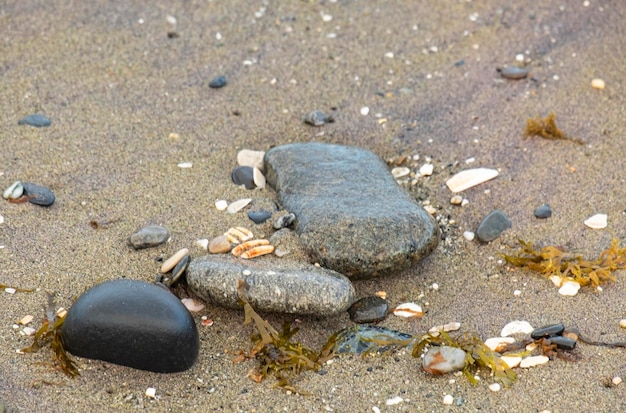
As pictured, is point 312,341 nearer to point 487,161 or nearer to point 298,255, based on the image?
point 298,255

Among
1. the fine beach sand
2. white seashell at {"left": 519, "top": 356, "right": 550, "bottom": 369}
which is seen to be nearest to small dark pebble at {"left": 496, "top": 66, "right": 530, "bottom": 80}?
the fine beach sand

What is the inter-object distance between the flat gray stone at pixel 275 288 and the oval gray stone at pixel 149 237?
1.22ft

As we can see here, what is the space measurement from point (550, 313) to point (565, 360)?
33 cm

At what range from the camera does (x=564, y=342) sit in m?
3.37

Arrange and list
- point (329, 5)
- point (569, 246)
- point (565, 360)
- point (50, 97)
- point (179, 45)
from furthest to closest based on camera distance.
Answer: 1. point (329, 5)
2. point (179, 45)
3. point (50, 97)
4. point (569, 246)
5. point (565, 360)

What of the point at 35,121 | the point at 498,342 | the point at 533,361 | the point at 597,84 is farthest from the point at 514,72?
the point at 35,121

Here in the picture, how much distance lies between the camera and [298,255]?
→ 3742 millimetres

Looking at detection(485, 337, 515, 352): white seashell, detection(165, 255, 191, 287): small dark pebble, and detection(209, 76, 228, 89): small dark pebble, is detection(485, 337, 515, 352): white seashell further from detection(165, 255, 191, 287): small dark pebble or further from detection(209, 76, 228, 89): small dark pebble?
detection(209, 76, 228, 89): small dark pebble

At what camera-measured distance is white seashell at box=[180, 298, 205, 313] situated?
11.7ft

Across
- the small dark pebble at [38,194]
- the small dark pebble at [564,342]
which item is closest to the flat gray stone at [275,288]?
the small dark pebble at [564,342]

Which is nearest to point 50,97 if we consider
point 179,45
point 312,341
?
point 179,45

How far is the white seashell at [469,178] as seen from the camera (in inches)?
175

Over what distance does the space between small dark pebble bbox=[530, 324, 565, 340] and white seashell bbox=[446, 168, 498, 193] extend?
1.15 m

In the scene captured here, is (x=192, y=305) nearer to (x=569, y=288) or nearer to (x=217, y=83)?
(x=569, y=288)
